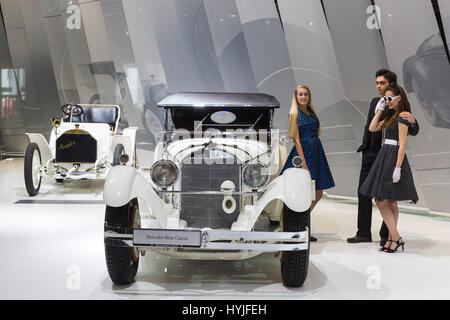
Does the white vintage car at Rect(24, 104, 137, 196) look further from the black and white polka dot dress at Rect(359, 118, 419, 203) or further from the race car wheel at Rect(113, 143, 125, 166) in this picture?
the black and white polka dot dress at Rect(359, 118, 419, 203)

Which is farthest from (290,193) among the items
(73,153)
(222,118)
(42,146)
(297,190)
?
(42,146)

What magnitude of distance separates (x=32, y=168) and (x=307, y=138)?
391 cm

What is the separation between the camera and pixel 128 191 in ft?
11.7

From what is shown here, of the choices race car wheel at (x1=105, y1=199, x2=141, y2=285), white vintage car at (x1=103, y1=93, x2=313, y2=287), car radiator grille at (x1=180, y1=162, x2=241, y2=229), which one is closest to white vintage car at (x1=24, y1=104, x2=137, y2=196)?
white vintage car at (x1=103, y1=93, x2=313, y2=287)

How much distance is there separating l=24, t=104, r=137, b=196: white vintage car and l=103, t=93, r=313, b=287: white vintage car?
274cm

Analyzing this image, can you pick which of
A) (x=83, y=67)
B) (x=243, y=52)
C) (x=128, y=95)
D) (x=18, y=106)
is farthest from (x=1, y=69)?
(x=243, y=52)

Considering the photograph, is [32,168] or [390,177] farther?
[32,168]

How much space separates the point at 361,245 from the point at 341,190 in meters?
2.77

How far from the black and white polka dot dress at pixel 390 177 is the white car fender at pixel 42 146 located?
482cm

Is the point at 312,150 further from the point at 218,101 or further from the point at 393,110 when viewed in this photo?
the point at 218,101

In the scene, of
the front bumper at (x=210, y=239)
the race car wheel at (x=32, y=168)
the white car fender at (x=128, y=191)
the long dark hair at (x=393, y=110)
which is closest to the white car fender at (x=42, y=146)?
the race car wheel at (x=32, y=168)

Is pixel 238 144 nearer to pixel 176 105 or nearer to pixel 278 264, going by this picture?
pixel 176 105

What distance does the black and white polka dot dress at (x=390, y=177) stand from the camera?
4.40 metres

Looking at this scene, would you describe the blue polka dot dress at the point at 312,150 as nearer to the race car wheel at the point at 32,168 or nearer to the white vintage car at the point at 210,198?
the white vintage car at the point at 210,198
